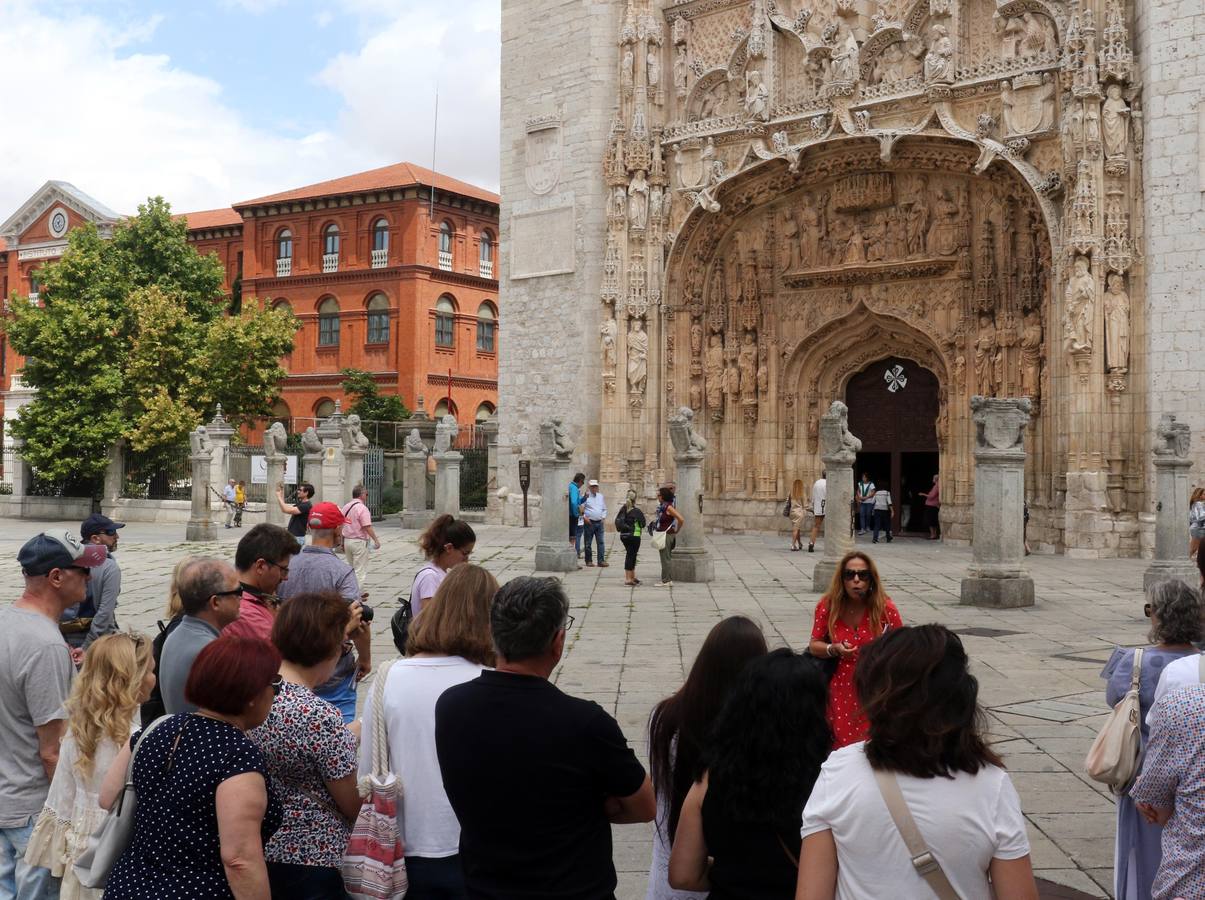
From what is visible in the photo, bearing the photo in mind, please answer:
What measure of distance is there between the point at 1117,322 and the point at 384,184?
Answer: 3263 centimetres

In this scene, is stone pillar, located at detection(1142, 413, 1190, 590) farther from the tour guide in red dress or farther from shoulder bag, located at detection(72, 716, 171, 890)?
shoulder bag, located at detection(72, 716, 171, 890)

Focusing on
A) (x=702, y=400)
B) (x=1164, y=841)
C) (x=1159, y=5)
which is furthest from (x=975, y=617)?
(x=702, y=400)

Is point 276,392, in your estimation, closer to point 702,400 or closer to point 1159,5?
point 702,400

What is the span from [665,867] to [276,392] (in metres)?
37.4

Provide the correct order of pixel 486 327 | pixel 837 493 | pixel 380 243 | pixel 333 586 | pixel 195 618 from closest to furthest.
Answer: pixel 195 618, pixel 333 586, pixel 837 493, pixel 380 243, pixel 486 327

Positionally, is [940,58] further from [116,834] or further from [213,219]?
[213,219]

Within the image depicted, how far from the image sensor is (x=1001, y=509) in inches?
549

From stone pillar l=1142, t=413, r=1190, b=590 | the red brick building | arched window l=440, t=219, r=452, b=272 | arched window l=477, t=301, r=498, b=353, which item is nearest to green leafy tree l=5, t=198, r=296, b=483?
the red brick building

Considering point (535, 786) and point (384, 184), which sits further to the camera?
point (384, 184)

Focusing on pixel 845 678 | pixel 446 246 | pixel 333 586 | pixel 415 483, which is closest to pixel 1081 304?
pixel 415 483

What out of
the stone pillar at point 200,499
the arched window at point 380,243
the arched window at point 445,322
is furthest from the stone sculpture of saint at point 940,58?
the arched window at point 380,243

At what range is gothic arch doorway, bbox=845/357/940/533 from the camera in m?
25.2

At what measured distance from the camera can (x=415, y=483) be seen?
89.5 ft

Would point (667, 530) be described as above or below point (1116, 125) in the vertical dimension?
below
